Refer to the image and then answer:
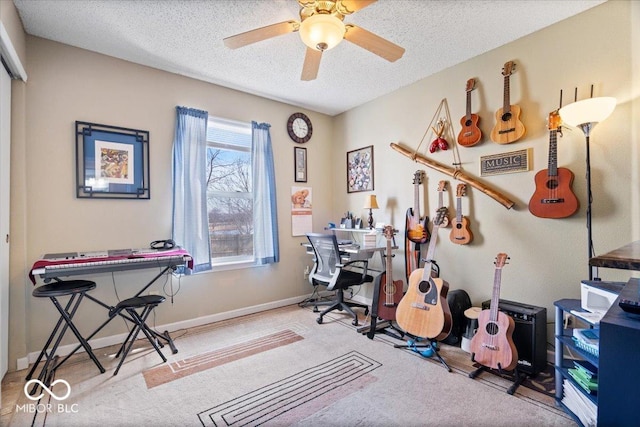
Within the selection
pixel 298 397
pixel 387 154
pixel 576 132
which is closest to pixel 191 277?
pixel 298 397

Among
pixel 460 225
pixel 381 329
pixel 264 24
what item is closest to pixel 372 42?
pixel 264 24

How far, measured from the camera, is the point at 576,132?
2250mm

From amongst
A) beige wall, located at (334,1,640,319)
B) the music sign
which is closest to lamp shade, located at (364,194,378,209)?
beige wall, located at (334,1,640,319)

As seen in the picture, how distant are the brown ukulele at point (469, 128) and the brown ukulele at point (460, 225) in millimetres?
426

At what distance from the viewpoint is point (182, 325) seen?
3123 millimetres

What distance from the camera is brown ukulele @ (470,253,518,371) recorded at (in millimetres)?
2041

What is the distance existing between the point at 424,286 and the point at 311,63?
1991 mm

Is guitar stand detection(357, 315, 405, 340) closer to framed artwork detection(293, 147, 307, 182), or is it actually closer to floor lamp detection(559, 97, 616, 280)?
floor lamp detection(559, 97, 616, 280)

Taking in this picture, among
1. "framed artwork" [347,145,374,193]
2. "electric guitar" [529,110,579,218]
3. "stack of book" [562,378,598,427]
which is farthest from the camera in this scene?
"framed artwork" [347,145,374,193]

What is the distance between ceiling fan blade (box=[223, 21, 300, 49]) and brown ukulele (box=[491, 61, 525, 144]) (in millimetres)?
1905

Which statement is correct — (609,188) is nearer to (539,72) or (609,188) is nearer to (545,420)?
(539,72)

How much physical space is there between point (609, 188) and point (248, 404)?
9.41ft

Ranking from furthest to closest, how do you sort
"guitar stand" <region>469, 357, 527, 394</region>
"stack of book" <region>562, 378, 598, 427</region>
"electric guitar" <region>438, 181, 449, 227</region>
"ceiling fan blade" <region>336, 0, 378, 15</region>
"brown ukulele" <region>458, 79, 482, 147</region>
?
"electric guitar" <region>438, 181, 449, 227</region>
"brown ukulele" <region>458, 79, 482, 147</region>
"guitar stand" <region>469, 357, 527, 394</region>
"ceiling fan blade" <region>336, 0, 378, 15</region>
"stack of book" <region>562, 378, 598, 427</region>

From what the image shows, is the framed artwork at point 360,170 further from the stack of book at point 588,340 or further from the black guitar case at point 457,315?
the stack of book at point 588,340
